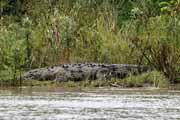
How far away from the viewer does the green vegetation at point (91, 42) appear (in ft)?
71.3

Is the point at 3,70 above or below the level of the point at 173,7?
below

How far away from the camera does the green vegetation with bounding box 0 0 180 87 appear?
2173cm

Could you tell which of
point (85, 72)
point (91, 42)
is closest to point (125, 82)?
point (85, 72)

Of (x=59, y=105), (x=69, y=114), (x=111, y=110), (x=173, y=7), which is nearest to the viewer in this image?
(x=69, y=114)

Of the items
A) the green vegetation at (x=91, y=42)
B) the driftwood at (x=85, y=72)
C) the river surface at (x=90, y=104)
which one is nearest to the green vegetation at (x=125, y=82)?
the green vegetation at (x=91, y=42)

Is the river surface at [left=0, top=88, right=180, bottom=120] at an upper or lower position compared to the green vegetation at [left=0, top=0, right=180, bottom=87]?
lower

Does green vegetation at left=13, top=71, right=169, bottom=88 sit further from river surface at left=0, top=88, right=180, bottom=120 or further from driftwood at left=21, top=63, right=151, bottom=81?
river surface at left=0, top=88, right=180, bottom=120

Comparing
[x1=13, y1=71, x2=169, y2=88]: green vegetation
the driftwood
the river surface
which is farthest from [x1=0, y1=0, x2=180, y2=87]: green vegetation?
the river surface

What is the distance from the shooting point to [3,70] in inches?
845

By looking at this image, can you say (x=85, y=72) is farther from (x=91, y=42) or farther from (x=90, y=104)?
(x=90, y=104)

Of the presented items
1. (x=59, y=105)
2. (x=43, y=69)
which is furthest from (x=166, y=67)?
(x=59, y=105)

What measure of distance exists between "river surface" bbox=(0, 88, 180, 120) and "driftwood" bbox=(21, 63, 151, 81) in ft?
8.28

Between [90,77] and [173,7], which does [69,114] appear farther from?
[173,7]

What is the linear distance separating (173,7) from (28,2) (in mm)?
7811
